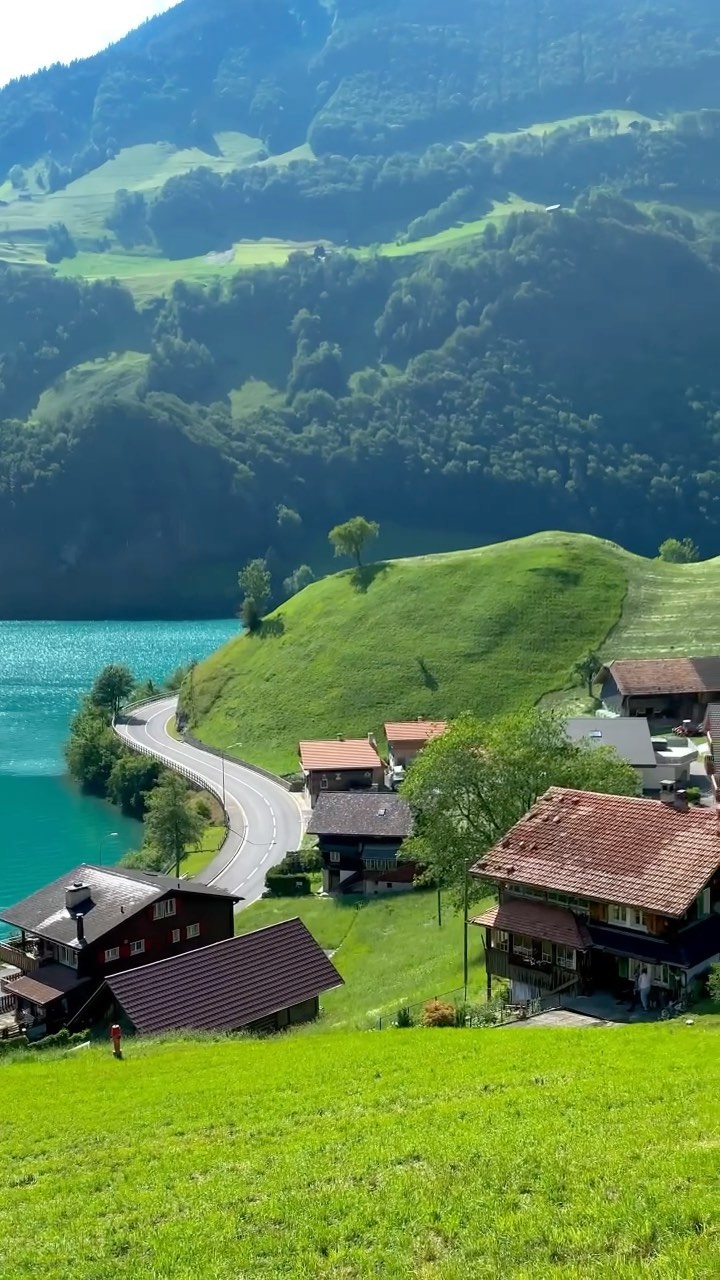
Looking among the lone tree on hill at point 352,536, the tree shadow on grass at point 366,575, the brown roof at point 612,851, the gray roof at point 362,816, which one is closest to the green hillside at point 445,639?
the tree shadow on grass at point 366,575

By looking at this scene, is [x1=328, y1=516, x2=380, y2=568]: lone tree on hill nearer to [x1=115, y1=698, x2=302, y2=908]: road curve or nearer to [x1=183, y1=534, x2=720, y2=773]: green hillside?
[x1=183, y1=534, x2=720, y2=773]: green hillside

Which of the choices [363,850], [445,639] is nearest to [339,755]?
[363,850]

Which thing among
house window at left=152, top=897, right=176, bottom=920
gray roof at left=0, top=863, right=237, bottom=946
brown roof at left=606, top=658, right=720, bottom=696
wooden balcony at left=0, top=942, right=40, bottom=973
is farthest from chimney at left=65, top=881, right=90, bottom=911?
brown roof at left=606, top=658, right=720, bottom=696

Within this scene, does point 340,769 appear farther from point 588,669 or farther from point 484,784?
point 484,784

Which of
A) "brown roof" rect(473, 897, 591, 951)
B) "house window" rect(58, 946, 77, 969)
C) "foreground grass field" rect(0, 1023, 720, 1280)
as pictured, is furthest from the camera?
"house window" rect(58, 946, 77, 969)

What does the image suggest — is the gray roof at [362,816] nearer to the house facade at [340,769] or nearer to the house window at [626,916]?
the house facade at [340,769]
